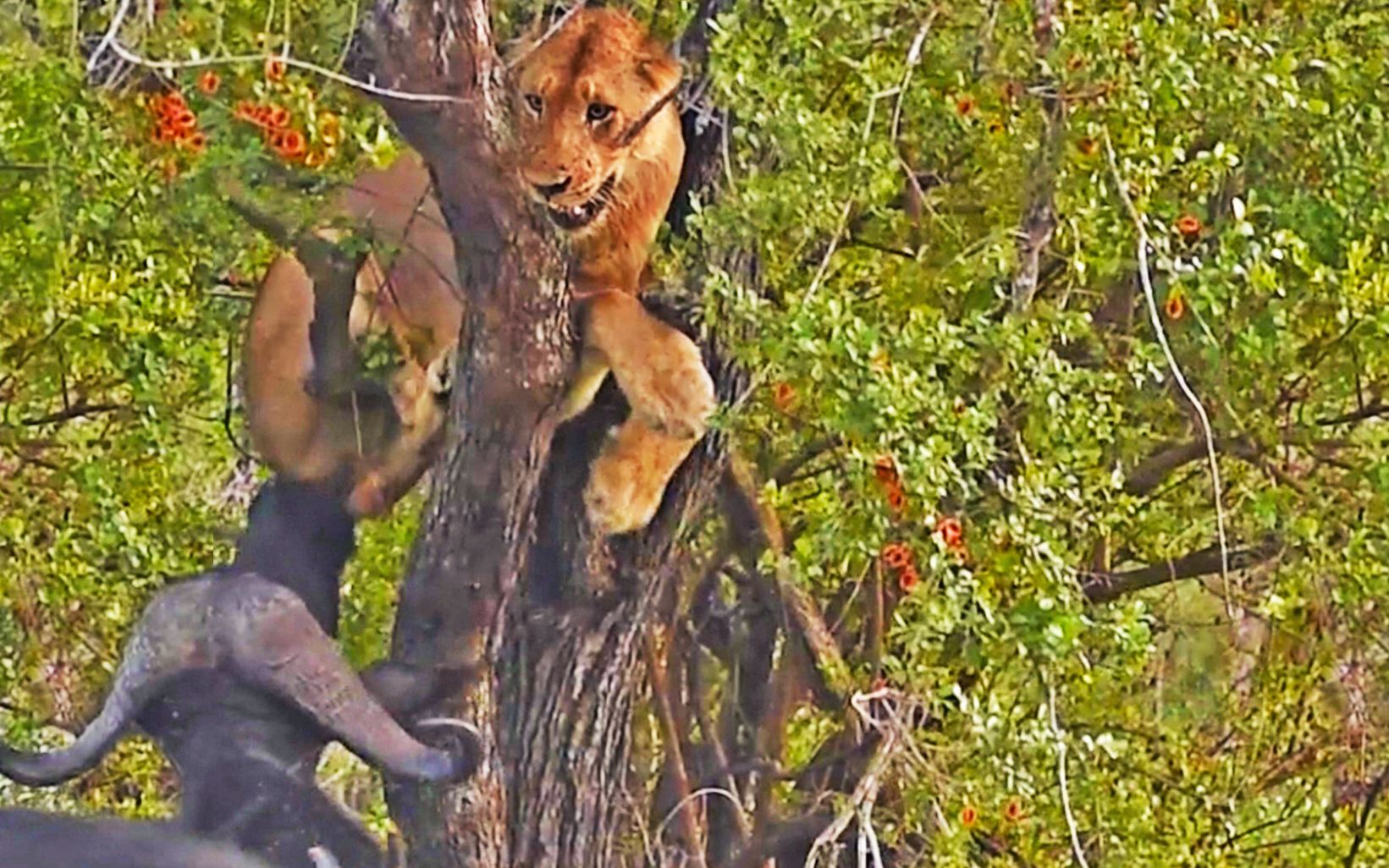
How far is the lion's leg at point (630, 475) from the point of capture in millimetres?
3623

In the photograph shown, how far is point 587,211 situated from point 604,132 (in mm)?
120

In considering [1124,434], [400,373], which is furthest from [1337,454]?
[400,373]

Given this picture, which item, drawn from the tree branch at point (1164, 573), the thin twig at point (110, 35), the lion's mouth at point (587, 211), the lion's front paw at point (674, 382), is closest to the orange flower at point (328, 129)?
the thin twig at point (110, 35)

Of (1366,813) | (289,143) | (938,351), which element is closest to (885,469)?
(938,351)

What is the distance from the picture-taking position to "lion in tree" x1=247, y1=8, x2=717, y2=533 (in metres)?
3.46

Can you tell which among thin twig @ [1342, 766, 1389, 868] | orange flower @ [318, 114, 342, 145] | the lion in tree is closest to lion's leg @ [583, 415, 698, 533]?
the lion in tree

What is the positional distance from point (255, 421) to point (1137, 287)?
A: 1467 mm

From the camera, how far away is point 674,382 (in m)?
3.50

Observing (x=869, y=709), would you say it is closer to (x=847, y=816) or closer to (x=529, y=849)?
(x=847, y=816)

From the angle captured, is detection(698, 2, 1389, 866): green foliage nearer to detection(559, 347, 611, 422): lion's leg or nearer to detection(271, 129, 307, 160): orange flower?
detection(559, 347, 611, 422): lion's leg

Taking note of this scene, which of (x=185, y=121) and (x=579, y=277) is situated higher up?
(x=185, y=121)

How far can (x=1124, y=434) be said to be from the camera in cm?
379

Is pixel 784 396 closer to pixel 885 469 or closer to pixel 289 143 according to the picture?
pixel 885 469

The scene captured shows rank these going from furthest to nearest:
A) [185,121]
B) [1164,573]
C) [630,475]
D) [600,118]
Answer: [1164,573], [630,475], [600,118], [185,121]
